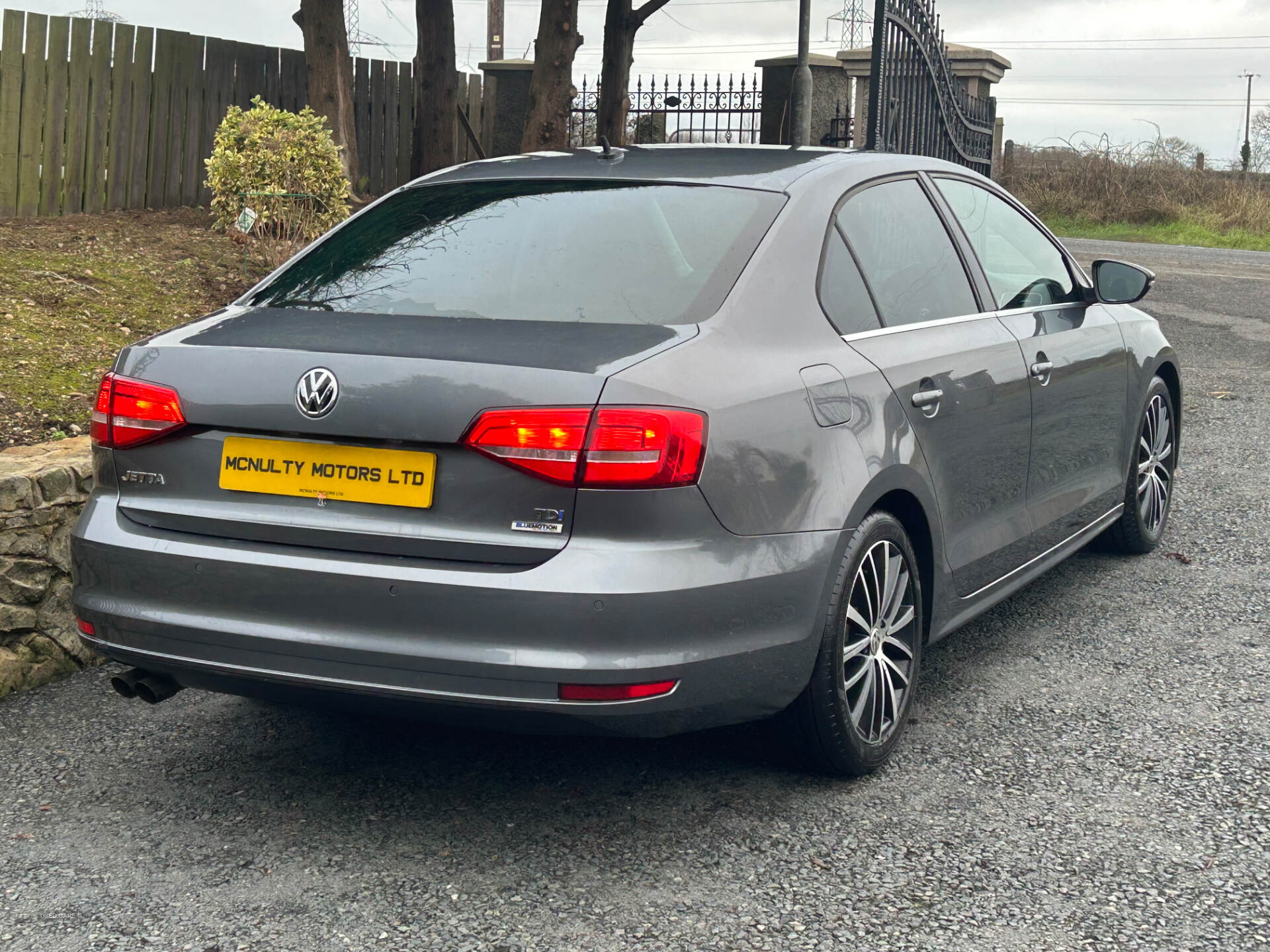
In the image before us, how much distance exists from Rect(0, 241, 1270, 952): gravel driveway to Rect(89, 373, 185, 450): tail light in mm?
947

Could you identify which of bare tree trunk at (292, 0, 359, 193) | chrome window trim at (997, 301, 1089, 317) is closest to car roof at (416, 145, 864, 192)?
chrome window trim at (997, 301, 1089, 317)

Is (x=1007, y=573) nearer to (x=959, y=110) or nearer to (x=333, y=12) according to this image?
(x=333, y=12)

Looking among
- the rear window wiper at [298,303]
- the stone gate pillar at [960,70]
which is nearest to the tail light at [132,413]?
the rear window wiper at [298,303]

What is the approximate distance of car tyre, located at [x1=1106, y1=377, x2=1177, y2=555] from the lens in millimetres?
5883

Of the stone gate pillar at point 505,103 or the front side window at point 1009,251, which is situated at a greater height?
the stone gate pillar at point 505,103

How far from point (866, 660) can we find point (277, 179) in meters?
6.89

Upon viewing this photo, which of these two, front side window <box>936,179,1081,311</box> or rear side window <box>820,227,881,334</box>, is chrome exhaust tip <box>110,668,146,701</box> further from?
front side window <box>936,179,1081,311</box>

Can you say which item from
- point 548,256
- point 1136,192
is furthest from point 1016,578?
point 1136,192

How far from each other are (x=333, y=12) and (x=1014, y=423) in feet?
30.6

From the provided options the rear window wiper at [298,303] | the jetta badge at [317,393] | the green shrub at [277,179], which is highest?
the green shrub at [277,179]

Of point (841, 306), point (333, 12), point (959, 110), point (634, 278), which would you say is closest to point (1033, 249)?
point (841, 306)

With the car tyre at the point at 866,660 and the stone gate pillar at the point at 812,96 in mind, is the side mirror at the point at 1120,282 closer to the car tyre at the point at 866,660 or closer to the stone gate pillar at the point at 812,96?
the car tyre at the point at 866,660

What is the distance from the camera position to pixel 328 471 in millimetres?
3113

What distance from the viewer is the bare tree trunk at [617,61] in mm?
16734
